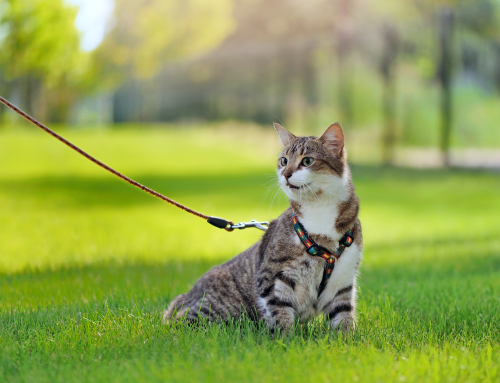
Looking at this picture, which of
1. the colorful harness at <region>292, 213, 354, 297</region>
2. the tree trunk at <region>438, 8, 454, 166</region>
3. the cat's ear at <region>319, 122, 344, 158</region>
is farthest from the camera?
the tree trunk at <region>438, 8, 454, 166</region>

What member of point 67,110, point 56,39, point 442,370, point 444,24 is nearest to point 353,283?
point 442,370

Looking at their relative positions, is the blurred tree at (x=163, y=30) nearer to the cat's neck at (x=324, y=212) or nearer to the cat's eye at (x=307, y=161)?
the cat's eye at (x=307, y=161)

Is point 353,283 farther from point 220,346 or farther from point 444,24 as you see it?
point 444,24

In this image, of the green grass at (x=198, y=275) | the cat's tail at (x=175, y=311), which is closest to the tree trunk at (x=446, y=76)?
the green grass at (x=198, y=275)

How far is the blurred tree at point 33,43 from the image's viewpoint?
17734 mm

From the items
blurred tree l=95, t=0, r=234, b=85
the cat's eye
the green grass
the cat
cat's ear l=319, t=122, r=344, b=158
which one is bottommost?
the green grass

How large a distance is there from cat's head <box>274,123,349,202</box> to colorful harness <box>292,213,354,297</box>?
0.70ft

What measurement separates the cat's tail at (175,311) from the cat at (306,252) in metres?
0.09

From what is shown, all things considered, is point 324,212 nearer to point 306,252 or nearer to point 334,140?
point 306,252

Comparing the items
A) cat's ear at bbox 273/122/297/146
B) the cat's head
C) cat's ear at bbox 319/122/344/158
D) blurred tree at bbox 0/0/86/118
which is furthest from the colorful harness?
blurred tree at bbox 0/0/86/118

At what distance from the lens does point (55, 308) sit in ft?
14.1

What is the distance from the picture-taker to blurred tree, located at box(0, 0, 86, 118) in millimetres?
17734

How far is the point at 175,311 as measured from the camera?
11.7ft

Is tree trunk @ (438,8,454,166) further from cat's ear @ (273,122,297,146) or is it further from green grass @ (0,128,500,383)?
cat's ear @ (273,122,297,146)
